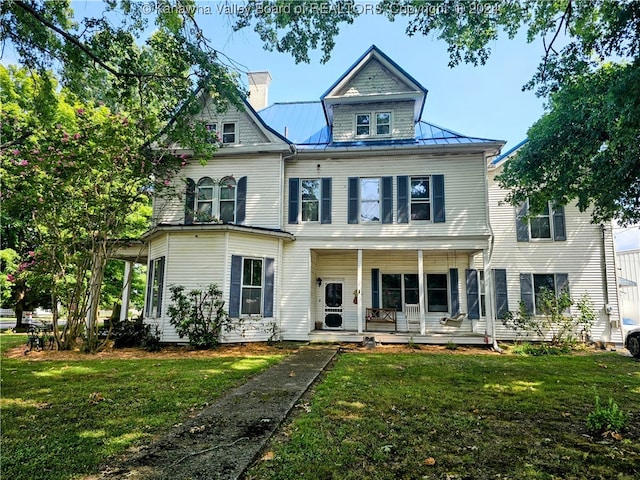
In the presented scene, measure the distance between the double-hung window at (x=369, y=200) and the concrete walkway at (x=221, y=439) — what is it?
7.75m

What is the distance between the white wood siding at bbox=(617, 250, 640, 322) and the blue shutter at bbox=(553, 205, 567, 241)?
853 cm

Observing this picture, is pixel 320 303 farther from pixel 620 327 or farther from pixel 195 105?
pixel 620 327

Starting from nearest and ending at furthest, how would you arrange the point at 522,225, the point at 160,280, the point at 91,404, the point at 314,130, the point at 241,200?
the point at 91,404
the point at 160,280
the point at 241,200
the point at 522,225
the point at 314,130

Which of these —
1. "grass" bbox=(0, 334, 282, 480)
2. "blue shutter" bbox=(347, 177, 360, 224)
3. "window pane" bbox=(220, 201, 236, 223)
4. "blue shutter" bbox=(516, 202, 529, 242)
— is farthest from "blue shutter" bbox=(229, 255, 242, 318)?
"blue shutter" bbox=(516, 202, 529, 242)

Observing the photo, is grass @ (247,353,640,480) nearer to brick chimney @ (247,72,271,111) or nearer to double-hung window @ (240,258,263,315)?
double-hung window @ (240,258,263,315)

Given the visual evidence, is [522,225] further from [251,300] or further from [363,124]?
[251,300]

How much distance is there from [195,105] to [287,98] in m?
9.94

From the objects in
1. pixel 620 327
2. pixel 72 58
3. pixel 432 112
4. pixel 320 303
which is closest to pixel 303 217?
pixel 320 303

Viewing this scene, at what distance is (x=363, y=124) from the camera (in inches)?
538

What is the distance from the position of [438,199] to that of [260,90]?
403 inches

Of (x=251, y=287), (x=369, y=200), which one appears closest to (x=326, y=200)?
(x=369, y=200)

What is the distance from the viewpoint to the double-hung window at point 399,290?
545 inches

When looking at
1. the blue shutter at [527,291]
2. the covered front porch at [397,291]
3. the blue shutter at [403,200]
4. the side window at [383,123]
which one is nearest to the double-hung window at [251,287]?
the covered front porch at [397,291]

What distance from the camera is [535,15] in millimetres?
6391
